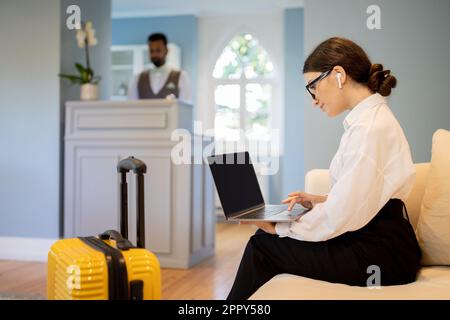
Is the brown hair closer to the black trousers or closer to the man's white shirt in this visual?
the black trousers

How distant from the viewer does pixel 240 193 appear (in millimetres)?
1704

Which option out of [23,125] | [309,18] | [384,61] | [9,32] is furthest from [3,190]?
[384,61]

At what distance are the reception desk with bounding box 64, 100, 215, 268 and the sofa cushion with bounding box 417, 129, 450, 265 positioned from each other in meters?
1.93

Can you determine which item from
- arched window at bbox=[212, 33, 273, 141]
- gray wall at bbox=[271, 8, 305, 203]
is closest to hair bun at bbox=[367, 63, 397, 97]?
gray wall at bbox=[271, 8, 305, 203]

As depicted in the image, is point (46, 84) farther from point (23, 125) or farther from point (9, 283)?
point (9, 283)

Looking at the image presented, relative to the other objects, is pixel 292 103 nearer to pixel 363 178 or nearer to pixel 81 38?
pixel 81 38

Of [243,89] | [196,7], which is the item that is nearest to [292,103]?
[243,89]

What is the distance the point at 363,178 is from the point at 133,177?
7.41 ft

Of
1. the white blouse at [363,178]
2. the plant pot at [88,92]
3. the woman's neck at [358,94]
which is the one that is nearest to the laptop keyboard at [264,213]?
the white blouse at [363,178]

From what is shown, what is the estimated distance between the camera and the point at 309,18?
2740mm

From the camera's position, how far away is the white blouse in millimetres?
1395

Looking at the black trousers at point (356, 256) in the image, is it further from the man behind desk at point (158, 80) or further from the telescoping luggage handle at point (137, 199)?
the man behind desk at point (158, 80)

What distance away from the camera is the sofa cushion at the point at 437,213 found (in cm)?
166

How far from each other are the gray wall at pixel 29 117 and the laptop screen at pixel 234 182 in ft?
7.43
